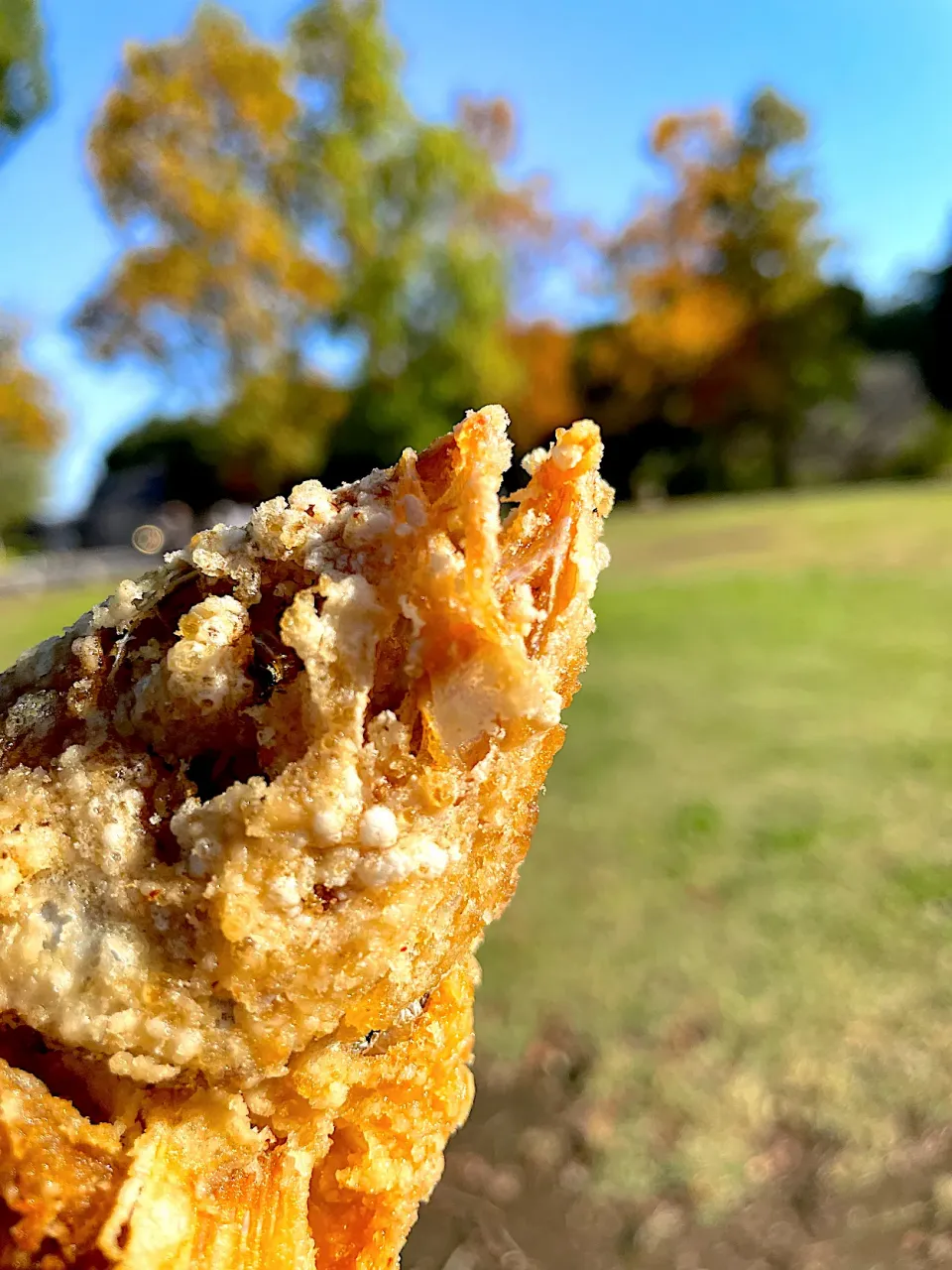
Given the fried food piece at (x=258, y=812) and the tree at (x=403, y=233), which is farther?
the tree at (x=403, y=233)

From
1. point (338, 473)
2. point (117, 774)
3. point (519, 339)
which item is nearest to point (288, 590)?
point (117, 774)

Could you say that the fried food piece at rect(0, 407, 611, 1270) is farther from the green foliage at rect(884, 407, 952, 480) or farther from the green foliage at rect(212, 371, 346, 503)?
the green foliage at rect(884, 407, 952, 480)

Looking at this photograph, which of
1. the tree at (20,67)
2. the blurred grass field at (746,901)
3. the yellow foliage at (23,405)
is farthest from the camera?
the yellow foliage at (23,405)

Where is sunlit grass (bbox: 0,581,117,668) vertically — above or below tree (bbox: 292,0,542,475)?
below

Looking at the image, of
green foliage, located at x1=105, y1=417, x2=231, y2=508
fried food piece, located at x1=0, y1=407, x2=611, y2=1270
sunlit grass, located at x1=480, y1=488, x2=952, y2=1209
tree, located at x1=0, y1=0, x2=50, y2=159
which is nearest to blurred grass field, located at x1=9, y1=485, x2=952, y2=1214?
sunlit grass, located at x1=480, y1=488, x2=952, y2=1209

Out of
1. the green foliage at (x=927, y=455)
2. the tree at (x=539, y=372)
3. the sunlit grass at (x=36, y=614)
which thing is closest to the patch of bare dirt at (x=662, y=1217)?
the sunlit grass at (x=36, y=614)

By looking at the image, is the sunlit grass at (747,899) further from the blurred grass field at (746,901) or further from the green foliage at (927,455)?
the green foliage at (927,455)

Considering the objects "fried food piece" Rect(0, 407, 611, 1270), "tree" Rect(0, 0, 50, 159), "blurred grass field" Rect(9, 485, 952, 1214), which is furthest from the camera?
"tree" Rect(0, 0, 50, 159)
